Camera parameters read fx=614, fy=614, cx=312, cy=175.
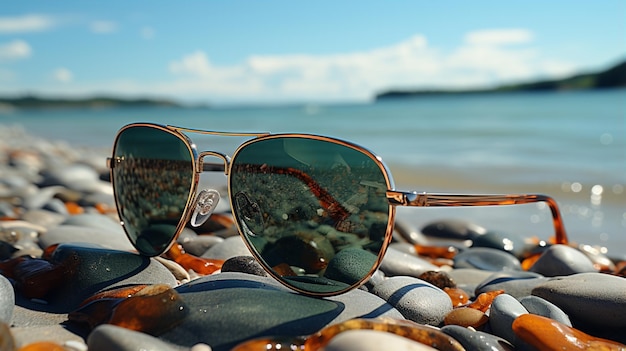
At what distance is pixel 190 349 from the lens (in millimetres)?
1720

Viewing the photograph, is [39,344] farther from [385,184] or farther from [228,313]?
[385,184]

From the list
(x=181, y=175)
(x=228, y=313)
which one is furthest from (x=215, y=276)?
(x=181, y=175)

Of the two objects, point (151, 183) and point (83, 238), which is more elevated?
point (151, 183)

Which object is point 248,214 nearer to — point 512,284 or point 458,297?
point 458,297

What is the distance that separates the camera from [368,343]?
4.75 feet

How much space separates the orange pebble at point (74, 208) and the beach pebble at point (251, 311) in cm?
280

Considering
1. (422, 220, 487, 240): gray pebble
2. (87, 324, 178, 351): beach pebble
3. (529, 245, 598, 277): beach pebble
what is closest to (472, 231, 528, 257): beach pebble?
(422, 220, 487, 240): gray pebble

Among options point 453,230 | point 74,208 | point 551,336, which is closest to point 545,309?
point 551,336

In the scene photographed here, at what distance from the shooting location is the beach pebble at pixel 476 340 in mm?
Answer: 1841

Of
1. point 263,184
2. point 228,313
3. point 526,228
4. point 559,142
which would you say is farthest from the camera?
point 559,142

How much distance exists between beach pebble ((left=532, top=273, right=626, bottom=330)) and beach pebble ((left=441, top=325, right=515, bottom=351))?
0.44 metres

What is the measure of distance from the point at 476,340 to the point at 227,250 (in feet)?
4.56

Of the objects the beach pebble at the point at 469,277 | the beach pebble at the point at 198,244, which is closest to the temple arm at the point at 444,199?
the beach pebble at the point at 469,277

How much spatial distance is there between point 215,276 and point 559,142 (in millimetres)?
10929
